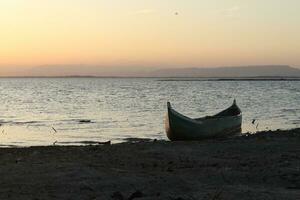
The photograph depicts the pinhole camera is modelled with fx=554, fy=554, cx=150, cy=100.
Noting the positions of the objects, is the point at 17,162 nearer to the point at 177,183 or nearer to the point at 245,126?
the point at 177,183

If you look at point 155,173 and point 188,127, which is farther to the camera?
point 188,127

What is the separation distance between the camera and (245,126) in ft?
103

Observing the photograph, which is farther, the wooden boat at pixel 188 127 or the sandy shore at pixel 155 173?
the wooden boat at pixel 188 127

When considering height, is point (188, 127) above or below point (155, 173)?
below

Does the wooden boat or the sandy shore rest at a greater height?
the sandy shore

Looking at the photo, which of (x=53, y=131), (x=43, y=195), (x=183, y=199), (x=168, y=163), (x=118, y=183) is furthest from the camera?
(x=53, y=131)

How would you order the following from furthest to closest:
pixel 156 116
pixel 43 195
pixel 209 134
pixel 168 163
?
1. pixel 156 116
2. pixel 209 134
3. pixel 168 163
4. pixel 43 195

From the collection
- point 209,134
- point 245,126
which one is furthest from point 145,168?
point 245,126

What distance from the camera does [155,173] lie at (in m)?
11.1

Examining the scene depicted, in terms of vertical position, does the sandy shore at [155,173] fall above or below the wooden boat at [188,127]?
above

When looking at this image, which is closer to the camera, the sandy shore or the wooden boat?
the sandy shore

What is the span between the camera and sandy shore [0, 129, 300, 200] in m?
9.16

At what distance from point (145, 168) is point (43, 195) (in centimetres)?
336

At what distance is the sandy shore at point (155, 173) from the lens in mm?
9164
